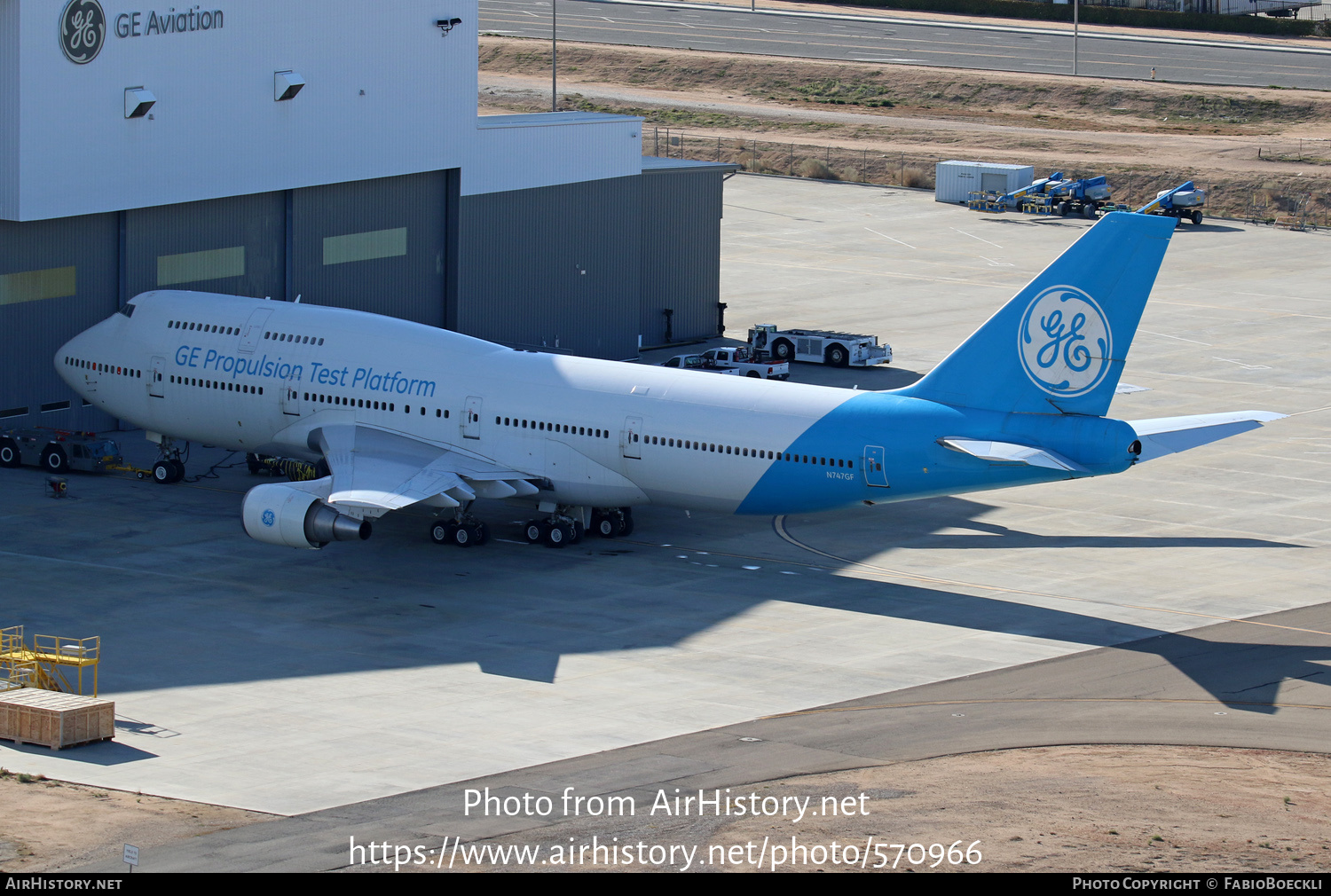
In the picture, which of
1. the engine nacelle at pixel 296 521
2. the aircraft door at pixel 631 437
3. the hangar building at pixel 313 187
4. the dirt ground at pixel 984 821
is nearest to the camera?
the dirt ground at pixel 984 821

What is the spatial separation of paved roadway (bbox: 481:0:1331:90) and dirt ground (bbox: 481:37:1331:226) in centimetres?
585

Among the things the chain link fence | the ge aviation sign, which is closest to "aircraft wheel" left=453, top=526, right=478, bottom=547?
the ge aviation sign

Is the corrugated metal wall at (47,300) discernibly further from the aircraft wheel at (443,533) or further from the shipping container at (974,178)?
the shipping container at (974,178)

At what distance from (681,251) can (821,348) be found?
7.96 m

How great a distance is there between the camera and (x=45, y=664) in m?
38.3

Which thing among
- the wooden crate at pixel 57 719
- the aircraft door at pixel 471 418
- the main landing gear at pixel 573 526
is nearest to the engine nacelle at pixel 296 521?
the aircraft door at pixel 471 418

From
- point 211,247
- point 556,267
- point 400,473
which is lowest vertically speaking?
point 400,473

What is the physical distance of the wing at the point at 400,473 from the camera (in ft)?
158

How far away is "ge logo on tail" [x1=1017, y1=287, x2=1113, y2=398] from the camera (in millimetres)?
45125

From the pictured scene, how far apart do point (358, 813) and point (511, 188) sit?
4266 cm

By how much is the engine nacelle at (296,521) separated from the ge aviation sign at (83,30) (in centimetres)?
1798

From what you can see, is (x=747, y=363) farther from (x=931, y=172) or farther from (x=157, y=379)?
(x=931, y=172)

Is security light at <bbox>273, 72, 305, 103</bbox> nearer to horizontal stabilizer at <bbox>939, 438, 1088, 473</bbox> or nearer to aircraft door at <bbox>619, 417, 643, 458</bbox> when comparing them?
aircraft door at <bbox>619, 417, 643, 458</bbox>

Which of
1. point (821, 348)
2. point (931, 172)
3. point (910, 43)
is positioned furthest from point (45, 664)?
point (910, 43)
